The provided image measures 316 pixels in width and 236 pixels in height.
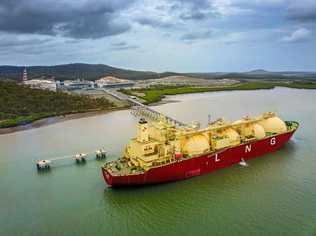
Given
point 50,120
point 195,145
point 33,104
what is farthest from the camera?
point 33,104

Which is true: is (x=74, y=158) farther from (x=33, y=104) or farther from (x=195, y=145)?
(x=33, y=104)

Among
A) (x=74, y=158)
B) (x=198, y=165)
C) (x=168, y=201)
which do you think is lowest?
(x=168, y=201)

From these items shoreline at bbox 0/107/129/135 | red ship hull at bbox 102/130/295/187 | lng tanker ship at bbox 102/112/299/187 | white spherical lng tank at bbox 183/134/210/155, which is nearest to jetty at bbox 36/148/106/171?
lng tanker ship at bbox 102/112/299/187

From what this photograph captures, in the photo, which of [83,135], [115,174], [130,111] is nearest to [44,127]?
[83,135]

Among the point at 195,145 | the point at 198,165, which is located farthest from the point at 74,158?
the point at 198,165

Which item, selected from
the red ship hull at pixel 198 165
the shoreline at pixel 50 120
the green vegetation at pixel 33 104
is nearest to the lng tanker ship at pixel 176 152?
the red ship hull at pixel 198 165
